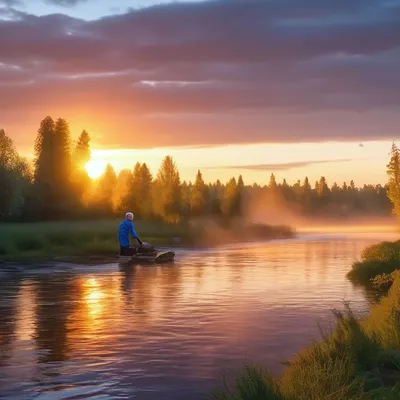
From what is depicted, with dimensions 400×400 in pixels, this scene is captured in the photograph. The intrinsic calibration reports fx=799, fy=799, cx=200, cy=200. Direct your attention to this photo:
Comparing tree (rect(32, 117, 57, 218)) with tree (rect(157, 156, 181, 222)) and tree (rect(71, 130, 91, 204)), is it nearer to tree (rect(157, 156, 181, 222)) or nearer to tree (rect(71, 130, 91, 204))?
tree (rect(71, 130, 91, 204))

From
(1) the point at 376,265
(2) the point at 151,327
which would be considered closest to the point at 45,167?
(1) the point at 376,265

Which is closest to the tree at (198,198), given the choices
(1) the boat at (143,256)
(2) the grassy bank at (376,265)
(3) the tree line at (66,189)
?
(3) the tree line at (66,189)

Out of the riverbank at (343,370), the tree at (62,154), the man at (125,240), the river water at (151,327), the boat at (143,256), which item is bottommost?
the river water at (151,327)

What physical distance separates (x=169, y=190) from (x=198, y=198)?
79.8ft

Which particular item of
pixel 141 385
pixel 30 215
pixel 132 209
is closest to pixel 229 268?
pixel 141 385

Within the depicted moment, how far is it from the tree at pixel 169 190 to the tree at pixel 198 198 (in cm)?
710

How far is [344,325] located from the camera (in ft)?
40.3

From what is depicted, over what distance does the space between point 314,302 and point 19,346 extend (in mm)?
9333

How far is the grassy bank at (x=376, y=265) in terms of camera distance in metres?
28.1

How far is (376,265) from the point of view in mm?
28812

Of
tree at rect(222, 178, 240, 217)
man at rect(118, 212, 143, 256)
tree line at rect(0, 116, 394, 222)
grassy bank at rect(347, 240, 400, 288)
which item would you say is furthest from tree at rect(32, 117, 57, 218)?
grassy bank at rect(347, 240, 400, 288)

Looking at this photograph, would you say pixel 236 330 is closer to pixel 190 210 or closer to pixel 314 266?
pixel 314 266

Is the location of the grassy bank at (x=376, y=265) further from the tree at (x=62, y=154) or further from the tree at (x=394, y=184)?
the tree at (x=62, y=154)

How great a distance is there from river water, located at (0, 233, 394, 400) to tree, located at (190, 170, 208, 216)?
10147 centimetres
